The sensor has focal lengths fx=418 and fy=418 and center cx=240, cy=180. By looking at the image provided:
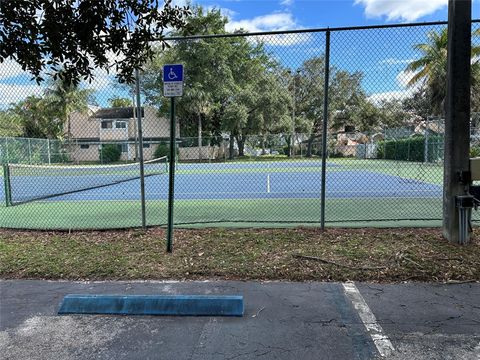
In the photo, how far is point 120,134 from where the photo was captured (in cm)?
4909

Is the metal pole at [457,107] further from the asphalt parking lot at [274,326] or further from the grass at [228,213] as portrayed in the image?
the grass at [228,213]

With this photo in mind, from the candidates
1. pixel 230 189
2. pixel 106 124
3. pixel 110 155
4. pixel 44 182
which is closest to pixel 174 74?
pixel 230 189

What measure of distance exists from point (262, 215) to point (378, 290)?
461cm

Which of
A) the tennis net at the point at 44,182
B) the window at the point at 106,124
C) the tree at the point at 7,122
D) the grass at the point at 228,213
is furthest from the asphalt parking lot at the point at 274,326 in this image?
the window at the point at 106,124

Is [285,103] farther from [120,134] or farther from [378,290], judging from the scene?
[378,290]

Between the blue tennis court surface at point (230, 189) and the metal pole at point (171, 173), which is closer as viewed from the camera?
A: the metal pole at point (171, 173)

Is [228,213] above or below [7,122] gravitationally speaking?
below

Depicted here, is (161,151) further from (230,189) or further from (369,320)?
(369,320)

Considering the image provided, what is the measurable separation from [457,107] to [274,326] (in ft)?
12.9

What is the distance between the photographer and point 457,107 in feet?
18.4

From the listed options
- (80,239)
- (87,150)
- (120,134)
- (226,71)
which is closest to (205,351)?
(80,239)

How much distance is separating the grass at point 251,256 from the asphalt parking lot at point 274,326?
326mm

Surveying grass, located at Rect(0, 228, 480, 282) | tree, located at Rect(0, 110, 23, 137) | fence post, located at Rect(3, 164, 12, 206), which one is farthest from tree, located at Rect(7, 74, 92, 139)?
grass, located at Rect(0, 228, 480, 282)

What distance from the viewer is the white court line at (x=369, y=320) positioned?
3.37 m
